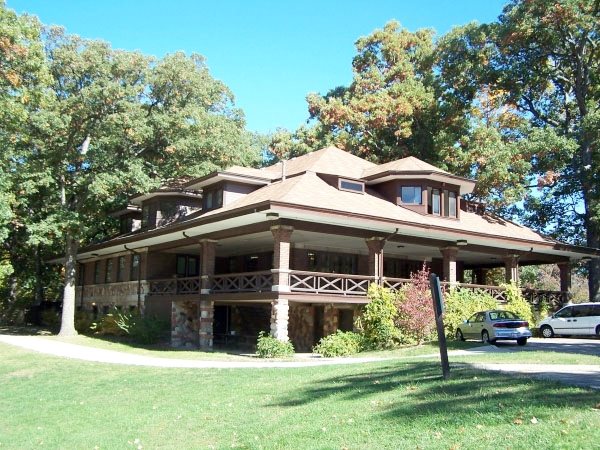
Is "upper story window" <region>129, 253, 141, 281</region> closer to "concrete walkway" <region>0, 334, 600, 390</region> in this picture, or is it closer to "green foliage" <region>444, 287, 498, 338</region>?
"concrete walkway" <region>0, 334, 600, 390</region>

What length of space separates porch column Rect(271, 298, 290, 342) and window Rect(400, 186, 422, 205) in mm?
9238

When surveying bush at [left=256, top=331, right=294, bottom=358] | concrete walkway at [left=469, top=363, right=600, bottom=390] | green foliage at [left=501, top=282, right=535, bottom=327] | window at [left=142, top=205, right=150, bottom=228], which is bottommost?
bush at [left=256, top=331, right=294, bottom=358]

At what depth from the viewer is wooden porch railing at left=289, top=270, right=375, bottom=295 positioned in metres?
24.0

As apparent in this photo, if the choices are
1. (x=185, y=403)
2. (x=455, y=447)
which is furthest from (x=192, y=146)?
(x=455, y=447)

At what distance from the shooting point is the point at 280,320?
74.4ft

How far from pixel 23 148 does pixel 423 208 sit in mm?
21268

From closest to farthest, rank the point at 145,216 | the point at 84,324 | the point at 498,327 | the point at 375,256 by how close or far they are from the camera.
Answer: the point at 498,327
the point at 375,256
the point at 145,216
the point at 84,324

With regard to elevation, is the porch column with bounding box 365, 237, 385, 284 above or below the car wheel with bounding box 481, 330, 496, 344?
above

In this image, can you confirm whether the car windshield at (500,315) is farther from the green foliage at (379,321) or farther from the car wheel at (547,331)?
the car wheel at (547,331)

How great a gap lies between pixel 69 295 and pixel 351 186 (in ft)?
56.2

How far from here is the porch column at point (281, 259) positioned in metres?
22.8

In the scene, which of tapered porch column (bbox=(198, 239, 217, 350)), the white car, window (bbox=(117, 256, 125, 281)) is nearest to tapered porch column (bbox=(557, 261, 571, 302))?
the white car

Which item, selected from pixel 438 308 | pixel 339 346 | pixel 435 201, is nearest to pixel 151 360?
pixel 339 346

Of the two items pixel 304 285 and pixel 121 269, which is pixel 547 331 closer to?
pixel 304 285
